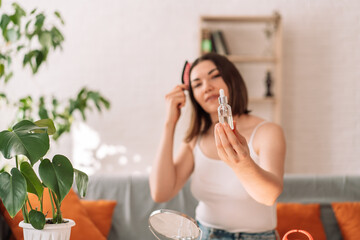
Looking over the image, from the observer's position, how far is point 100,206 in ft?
7.64

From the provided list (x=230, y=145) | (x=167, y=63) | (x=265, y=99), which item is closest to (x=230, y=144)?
(x=230, y=145)

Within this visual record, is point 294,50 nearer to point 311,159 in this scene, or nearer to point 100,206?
point 311,159

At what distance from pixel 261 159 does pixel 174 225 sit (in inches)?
24.7

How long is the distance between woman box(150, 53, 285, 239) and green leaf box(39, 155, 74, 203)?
2.24 feet

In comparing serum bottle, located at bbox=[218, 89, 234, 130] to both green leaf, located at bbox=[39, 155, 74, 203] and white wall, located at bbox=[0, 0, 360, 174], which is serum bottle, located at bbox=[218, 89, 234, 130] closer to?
green leaf, located at bbox=[39, 155, 74, 203]

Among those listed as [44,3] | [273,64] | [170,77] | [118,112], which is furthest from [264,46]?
[44,3]

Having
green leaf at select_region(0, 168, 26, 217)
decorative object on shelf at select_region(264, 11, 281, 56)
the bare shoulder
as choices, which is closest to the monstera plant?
the bare shoulder

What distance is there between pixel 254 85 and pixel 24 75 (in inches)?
72.4

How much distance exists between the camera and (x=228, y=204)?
5.83 ft

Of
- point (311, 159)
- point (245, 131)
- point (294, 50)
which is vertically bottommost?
point (311, 159)

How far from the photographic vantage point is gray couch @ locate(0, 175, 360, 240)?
2365 millimetres

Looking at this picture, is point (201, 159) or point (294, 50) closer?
point (201, 159)

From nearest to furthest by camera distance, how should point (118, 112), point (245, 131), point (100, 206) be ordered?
1. point (245, 131)
2. point (100, 206)
3. point (118, 112)

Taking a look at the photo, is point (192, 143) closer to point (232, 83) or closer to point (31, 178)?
point (232, 83)
